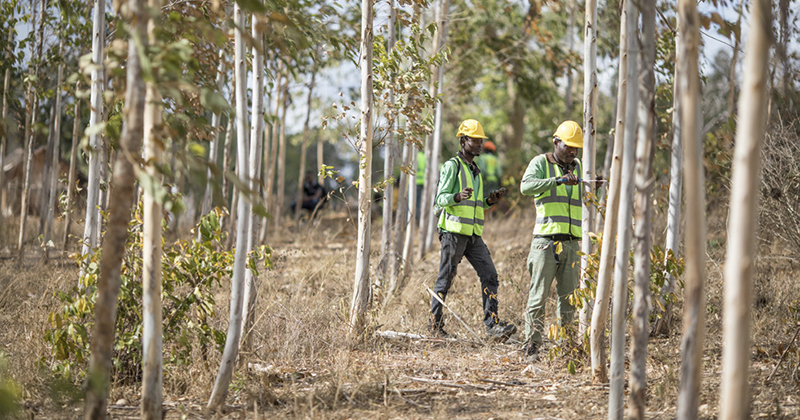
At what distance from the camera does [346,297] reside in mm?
6078

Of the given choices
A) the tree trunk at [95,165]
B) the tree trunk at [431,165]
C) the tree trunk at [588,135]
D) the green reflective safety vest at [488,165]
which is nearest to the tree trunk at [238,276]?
the tree trunk at [95,165]

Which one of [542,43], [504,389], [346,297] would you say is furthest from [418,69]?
[542,43]

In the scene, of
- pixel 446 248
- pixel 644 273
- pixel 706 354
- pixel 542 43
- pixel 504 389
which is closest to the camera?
pixel 644 273

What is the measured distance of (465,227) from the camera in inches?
217

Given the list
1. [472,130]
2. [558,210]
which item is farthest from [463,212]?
[558,210]

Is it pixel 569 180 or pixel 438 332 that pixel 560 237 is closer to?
pixel 569 180

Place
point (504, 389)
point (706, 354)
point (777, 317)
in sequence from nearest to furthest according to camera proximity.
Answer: point (504, 389), point (706, 354), point (777, 317)

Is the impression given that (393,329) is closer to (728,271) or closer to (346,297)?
(346,297)

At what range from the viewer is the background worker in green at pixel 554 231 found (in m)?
4.82

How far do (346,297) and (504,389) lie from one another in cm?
229

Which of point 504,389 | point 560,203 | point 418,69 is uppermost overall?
point 418,69

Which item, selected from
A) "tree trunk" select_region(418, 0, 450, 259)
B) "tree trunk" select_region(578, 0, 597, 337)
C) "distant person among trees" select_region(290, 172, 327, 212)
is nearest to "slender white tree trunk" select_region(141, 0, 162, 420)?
"tree trunk" select_region(578, 0, 597, 337)

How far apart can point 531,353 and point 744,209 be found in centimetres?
310

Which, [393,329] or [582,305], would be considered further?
[393,329]
